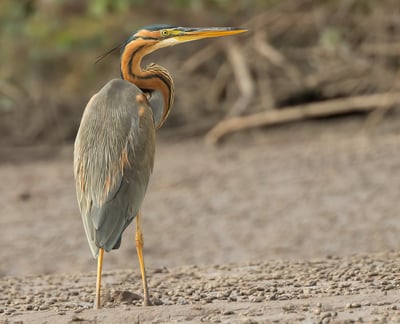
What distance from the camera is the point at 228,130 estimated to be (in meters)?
14.1

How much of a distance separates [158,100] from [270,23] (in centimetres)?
991

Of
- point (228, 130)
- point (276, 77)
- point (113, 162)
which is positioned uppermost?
point (276, 77)

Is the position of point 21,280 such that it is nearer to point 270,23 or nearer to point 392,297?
point 392,297

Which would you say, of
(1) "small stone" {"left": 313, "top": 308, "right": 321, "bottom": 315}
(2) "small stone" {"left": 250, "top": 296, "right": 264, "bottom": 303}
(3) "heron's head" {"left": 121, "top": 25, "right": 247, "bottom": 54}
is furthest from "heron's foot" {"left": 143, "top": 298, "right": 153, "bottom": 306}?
(3) "heron's head" {"left": 121, "top": 25, "right": 247, "bottom": 54}

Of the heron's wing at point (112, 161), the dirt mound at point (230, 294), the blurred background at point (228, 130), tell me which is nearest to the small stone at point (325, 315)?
the dirt mound at point (230, 294)

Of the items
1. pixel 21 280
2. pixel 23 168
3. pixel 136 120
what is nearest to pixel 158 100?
pixel 136 120

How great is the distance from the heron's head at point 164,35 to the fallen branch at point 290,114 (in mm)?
8464

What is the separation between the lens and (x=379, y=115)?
1327 cm

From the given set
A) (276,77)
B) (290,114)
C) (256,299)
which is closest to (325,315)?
(256,299)

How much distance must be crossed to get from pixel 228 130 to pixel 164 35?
8.69 metres

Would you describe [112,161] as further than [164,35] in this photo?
No

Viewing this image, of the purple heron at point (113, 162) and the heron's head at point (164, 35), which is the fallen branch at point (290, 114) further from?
the purple heron at point (113, 162)

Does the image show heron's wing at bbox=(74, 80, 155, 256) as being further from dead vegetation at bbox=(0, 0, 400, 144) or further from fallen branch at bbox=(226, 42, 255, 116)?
fallen branch at bbox=(226, 42, 255, 116)

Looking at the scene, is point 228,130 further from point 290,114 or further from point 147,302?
point 147,302
